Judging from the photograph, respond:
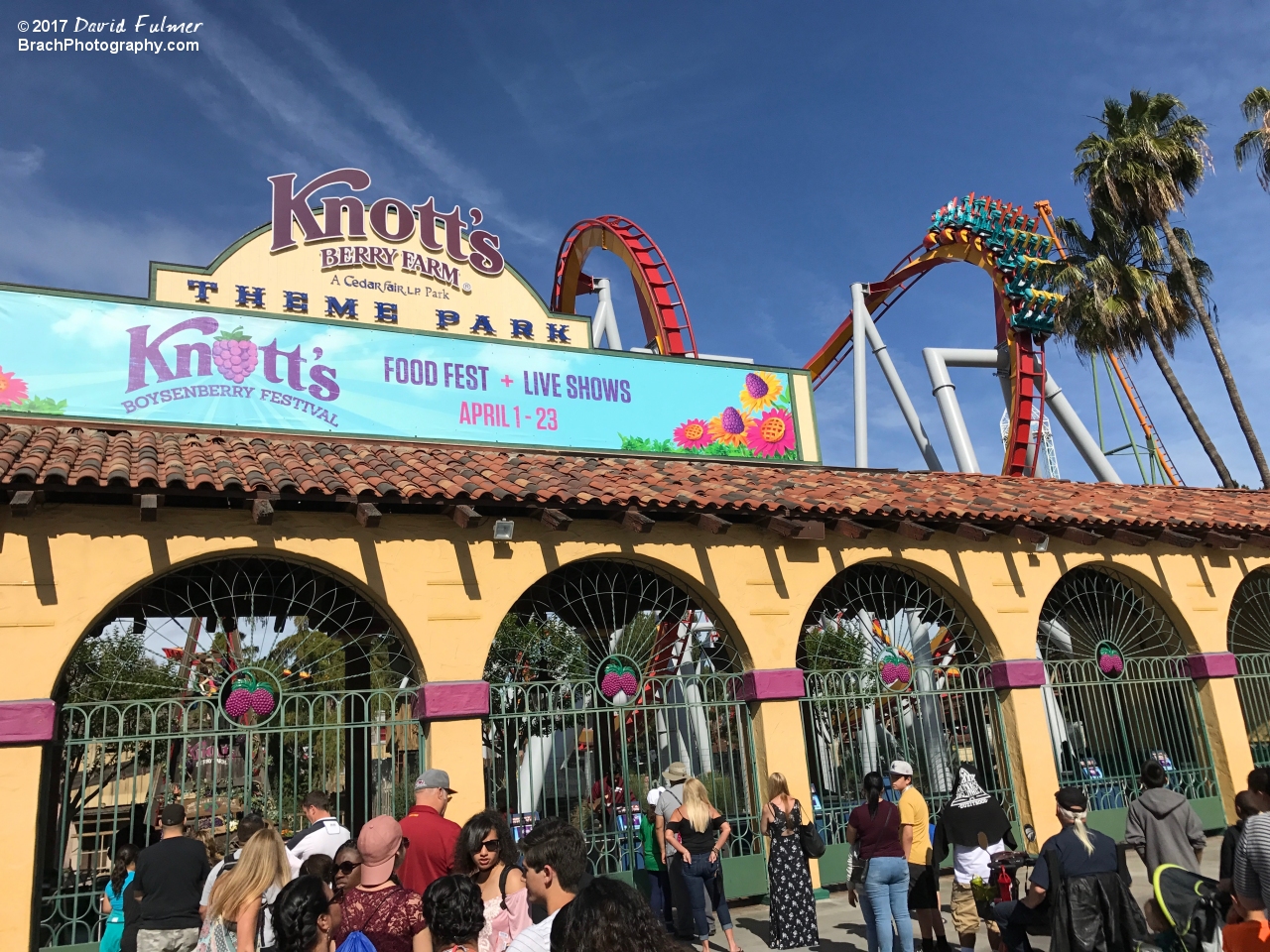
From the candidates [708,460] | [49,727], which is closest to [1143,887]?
[708,460]

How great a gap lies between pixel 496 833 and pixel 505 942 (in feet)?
1.57

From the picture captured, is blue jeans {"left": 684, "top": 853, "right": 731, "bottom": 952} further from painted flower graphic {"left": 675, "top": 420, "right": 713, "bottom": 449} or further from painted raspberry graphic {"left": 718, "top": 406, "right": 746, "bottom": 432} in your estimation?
painted raspberry graphic {"left": 718, "top": 406, "right": 746, "bottom": 432}

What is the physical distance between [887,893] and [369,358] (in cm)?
832

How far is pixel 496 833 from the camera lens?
466 centimetres

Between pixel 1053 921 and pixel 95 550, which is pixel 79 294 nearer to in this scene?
pixel 95 550

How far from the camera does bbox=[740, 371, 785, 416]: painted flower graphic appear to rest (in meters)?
13.9

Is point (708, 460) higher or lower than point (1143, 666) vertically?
higher

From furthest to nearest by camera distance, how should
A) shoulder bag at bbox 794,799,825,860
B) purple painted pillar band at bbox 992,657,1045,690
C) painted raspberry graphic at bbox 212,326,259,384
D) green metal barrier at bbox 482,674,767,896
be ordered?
1. purple painted pillar band at bbox 992,657,1045,690
2. painted raspberry graphic at bbox 212,326,259,384
3. green metal barrier at bbox 482,674,767,896
4. shoulder bag at bbox 794,799,825,860

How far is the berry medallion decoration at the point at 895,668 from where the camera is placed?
11.6 metres

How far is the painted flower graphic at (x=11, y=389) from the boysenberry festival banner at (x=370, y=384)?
1 centimetres

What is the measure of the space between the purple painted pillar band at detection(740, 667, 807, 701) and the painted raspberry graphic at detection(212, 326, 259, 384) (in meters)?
6.75

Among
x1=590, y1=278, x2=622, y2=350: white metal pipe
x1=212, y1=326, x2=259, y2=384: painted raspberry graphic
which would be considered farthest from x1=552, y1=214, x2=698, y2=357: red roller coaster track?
x1=212, y1=326, x2=259, y2=384: painted raspberry graphic

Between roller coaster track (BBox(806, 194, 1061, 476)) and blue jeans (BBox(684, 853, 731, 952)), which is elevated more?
roller coaster track (BBox(806, 194, 1061, 476))

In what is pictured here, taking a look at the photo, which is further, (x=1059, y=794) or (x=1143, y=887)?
(x=1143, y=887)
